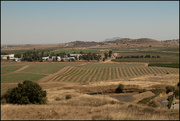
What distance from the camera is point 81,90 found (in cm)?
5944

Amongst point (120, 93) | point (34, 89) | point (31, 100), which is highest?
point (34, 89)

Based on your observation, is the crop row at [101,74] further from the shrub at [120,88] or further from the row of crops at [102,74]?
the shrub at [120,88]

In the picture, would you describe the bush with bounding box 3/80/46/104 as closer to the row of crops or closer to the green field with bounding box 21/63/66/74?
the row of crops

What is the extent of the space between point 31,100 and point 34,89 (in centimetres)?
215

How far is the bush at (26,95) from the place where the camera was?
31000 millimetres

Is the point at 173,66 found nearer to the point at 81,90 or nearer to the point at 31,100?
the point at 81,90

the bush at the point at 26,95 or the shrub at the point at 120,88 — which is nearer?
the bush at the point at 26,95

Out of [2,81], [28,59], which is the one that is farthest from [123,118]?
[28,59]

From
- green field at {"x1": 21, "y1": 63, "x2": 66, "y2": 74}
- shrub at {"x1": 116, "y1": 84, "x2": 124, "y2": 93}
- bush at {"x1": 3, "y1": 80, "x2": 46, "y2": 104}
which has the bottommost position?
shrub at {"x1": 116, "y1": 84, "x2": 124, "y2": 93}

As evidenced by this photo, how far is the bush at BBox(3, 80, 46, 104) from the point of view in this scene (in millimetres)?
31000

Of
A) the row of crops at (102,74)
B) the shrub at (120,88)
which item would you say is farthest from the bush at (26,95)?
the row of crops at (102,74)

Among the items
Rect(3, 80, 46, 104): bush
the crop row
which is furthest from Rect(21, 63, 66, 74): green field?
Rect(3, 80, 46, 104): bush

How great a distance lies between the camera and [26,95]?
3238 centimetres

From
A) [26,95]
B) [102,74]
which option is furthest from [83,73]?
[26,95]
